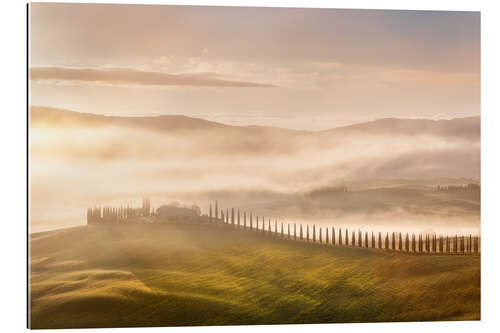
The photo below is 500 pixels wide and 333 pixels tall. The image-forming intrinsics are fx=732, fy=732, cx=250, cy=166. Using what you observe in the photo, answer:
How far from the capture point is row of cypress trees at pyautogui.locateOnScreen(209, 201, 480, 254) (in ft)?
21.8

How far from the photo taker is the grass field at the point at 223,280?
6387 millimetres

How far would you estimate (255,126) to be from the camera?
670cm

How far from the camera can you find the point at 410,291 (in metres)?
6.72

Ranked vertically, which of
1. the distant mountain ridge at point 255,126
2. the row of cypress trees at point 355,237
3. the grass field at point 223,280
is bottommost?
the grass field at point 223,280

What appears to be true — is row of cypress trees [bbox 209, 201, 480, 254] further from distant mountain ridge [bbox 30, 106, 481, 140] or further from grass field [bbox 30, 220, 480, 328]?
distant mountain ridge [bbox 30, 106, 481, 140]

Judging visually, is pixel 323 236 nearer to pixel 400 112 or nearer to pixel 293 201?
pixel 293 201

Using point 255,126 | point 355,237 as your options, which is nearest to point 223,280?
point 355,237

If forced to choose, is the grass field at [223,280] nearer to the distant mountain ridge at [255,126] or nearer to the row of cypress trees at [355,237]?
the row of cypress trees at [355,237]

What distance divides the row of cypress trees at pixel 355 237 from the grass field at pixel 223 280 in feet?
0.24

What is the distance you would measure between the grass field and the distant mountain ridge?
922 mm

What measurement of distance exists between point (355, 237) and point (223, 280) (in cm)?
128

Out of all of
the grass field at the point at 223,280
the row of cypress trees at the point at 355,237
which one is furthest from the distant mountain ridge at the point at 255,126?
the grass field at the point at 223,280

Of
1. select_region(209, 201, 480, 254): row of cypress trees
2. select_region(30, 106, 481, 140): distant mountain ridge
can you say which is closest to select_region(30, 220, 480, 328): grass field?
select_region(209, 201, 480, 254): row of cypress trees
